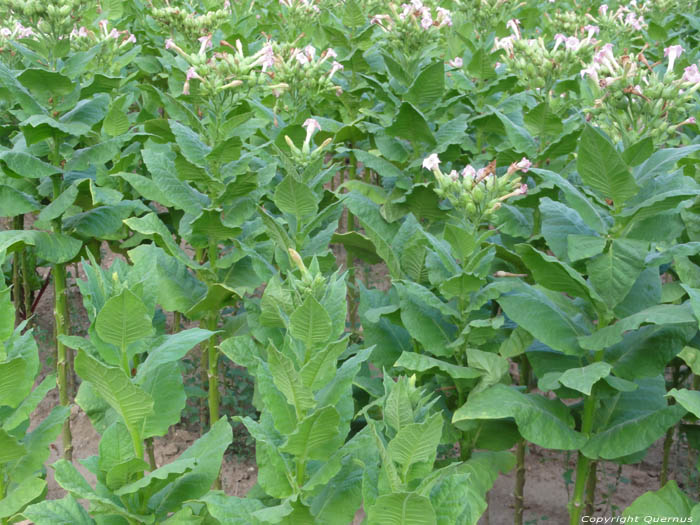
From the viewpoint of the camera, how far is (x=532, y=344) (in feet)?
9.97

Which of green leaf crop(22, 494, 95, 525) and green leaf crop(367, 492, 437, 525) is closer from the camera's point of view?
green leaf crop(367, 492, 437, 525)

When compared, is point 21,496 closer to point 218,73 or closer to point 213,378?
point 213,378

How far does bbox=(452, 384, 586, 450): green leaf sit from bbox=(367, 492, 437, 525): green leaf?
3.05 feet

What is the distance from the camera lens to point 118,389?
206 cm

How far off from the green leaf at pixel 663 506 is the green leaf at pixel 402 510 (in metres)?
1.21

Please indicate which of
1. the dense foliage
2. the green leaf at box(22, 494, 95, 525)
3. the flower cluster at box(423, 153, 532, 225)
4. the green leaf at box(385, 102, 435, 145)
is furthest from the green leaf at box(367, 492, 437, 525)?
the green leaf at box(385, 102, 435, 145)

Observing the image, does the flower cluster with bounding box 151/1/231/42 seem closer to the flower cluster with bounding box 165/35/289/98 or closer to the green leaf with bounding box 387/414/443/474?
the flower cluster with bounding box 165/35/289/98

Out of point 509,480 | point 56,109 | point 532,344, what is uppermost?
point 56,109

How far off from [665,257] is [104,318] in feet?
6.05

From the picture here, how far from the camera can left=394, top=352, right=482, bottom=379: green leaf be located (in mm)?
2697

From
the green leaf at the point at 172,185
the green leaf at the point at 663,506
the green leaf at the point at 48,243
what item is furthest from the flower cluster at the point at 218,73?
the green leaf at the point at 663,506

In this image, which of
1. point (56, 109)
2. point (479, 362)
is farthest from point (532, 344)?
point (56, 109)

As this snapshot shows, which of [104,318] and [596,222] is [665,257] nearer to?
[596,222]

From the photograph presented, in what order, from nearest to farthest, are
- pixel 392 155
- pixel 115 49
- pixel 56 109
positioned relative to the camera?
1. pixel 56 109
2. pixel 392 155
3. pixel 115 49
